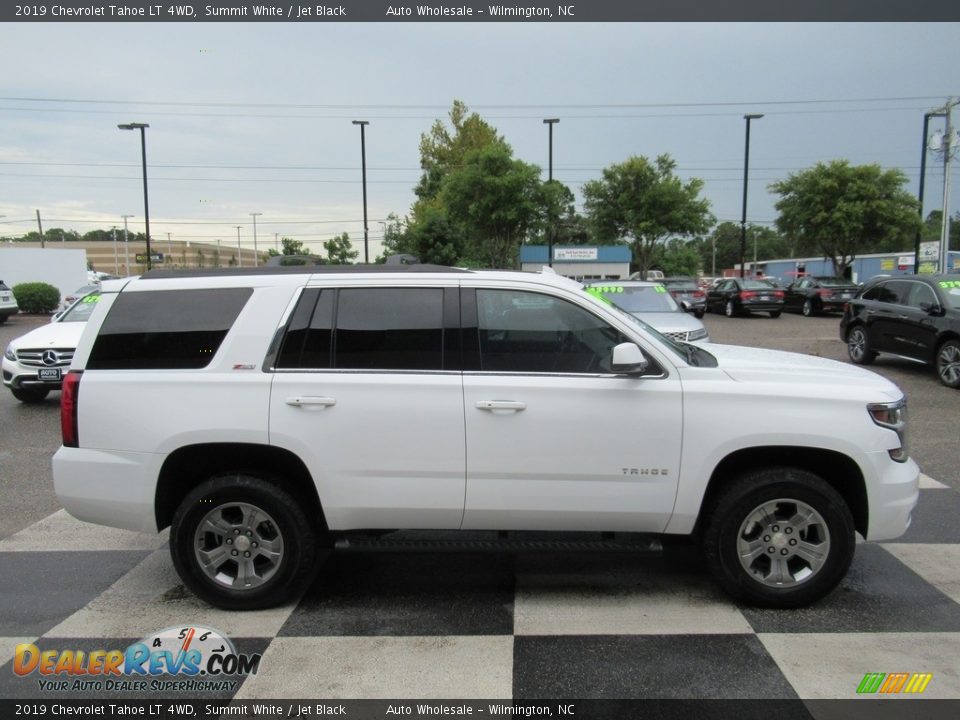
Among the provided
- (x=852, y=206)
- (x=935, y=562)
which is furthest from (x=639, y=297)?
(x=852, y=206)

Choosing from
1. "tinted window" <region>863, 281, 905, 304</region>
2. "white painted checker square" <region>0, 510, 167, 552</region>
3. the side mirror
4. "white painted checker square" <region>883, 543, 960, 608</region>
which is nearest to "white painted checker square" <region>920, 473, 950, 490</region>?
"white painted checker square" <region>883, 543, 960, 608</region>

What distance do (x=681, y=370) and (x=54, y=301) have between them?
32.7 m

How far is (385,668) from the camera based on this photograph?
338cm

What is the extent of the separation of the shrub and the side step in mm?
31061

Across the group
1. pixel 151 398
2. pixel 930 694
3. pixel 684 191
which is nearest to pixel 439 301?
pixel 151 398

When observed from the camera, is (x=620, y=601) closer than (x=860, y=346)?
Yes

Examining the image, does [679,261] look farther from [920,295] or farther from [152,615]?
[152,615]

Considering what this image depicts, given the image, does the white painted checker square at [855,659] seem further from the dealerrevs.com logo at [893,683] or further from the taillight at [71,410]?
the taillight at [71,410]

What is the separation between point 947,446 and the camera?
24.8 ft

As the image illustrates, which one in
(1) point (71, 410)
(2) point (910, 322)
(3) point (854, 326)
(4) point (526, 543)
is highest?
(1) point (71, 410)

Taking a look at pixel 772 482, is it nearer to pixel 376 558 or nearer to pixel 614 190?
pixel 376 558

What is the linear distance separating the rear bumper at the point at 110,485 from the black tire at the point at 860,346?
→ 42.0 ft

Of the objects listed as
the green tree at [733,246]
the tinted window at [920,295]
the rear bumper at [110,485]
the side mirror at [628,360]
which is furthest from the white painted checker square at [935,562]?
the green tree at [733,246]

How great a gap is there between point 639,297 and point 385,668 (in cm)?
959
